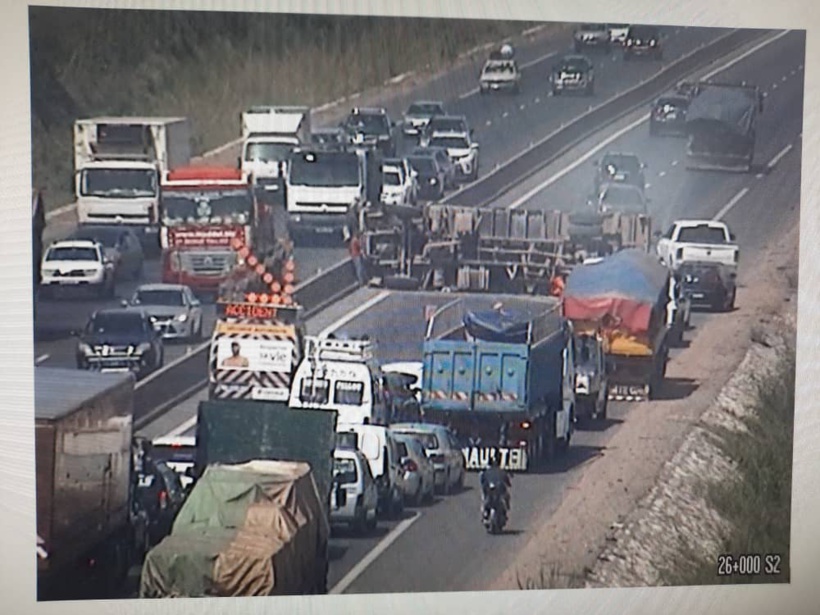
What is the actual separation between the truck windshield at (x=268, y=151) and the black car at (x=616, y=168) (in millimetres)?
1436

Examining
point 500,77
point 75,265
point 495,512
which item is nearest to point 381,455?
point 495,512

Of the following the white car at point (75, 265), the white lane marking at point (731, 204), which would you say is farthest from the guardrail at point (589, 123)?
the white car at point (75, 265)

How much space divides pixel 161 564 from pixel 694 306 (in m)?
2.75

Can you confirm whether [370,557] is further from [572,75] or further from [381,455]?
[572,75]

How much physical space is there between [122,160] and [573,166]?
206cm

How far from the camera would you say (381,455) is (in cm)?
715

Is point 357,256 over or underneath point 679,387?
over

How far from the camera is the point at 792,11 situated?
7508 millimetres

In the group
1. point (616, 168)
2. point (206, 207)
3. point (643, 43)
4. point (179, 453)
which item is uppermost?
point (643, 43)

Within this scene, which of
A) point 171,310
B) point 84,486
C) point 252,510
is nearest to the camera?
point 84,486

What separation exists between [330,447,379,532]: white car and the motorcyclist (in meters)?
0.51

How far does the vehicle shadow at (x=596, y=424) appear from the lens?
7406mm

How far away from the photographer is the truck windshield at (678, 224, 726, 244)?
7.53 m

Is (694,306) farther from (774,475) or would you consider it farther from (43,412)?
(43,412)
